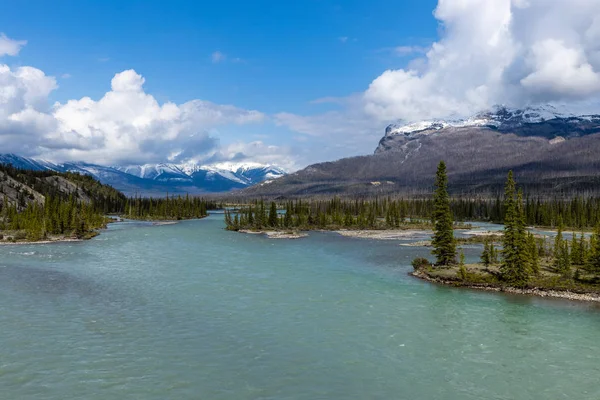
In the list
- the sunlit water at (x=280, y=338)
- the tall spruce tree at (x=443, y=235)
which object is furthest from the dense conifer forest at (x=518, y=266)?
the sunlit water at (x=280, y=338)

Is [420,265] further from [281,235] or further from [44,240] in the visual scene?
[44,240]

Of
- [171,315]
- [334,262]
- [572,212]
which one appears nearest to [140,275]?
[171,315]

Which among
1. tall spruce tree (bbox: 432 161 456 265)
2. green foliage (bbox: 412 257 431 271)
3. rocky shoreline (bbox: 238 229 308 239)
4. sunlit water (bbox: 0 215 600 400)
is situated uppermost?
tall spruce tree (bbox: 432 161 456 265)

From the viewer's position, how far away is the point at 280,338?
35.7 meters

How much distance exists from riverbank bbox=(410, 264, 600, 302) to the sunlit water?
2.64m

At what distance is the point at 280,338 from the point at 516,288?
33173mm

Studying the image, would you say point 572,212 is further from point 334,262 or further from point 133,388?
point 133,388

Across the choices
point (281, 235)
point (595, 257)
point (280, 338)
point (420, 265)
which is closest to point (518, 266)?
point (595, 257)

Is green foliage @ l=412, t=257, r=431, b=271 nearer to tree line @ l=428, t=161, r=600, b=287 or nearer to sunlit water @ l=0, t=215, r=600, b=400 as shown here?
tree line @ l=428, t=161, r=600, b=287

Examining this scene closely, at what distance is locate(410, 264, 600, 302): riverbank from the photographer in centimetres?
5066

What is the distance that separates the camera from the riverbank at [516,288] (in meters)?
50.7

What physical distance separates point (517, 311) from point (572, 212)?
145 metres

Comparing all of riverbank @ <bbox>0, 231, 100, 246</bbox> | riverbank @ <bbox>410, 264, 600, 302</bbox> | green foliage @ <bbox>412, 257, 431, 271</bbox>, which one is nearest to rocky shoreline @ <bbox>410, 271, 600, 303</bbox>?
riverbank @ <bbox>410, 264, 600, 302</bbox>

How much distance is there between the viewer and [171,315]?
41938mm
